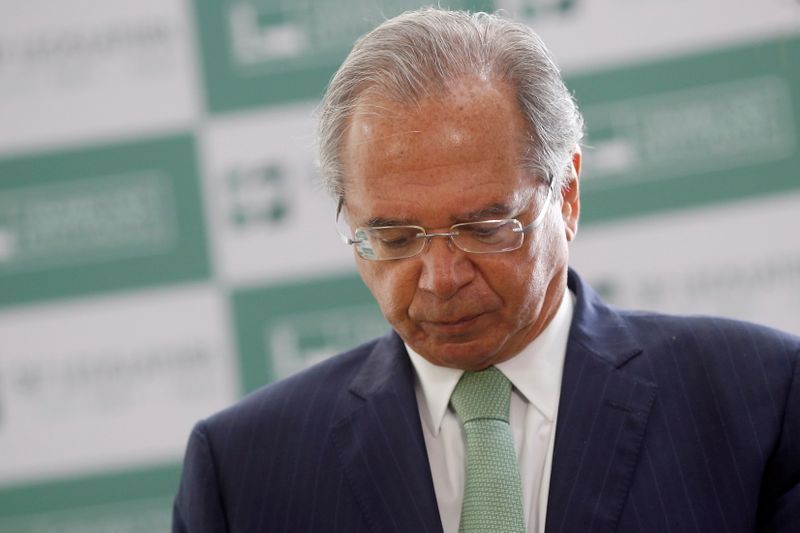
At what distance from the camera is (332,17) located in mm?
3203

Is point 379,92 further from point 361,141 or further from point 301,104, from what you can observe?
point 301,104

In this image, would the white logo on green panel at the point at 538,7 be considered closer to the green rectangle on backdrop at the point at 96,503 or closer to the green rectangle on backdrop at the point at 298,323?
the green rectangle on backdrop at the point at 298,323

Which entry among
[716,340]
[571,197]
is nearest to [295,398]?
[571,197]

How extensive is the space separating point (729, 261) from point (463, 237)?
175cm

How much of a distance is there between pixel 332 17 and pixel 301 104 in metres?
0.25

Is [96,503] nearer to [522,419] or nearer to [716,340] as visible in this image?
[522,419]

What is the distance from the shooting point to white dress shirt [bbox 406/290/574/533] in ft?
5.24

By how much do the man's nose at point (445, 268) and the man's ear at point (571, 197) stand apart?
23 centimetres

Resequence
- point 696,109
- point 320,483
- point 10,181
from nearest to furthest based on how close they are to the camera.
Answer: point 320,483 < point 696,109 < point 10,181

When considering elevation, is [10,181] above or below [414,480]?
above

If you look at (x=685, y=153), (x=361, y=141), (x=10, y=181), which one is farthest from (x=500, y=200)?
(x=10, y=181)

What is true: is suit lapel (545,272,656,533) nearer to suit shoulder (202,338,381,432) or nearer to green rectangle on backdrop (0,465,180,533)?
suit shoulder (202,338,381,432)

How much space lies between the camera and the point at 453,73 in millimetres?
1567

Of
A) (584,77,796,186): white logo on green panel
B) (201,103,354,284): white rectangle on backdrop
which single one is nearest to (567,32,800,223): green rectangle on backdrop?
(584,77,796,186): white logo on green panel
